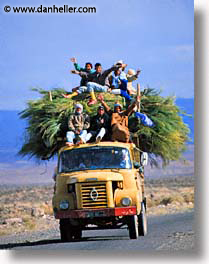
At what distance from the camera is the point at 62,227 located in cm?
1572

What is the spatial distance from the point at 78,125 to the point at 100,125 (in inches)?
18.1

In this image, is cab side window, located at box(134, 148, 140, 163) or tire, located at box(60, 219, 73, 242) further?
cab side window, located at box(134, 148, 140, 163)

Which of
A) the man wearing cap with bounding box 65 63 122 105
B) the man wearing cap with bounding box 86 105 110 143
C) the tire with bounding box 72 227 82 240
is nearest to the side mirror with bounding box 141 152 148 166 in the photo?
the man wearing cap with bounding box 86 105 110 143

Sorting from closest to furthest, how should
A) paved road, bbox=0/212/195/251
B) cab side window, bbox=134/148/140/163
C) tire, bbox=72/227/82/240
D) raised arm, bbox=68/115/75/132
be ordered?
paved road, bbox=0/212/195/251
raised arm, bbox=68/115/75/132
cab side window, bbox=134/148/140/163
tire, bbox=72/227/82/240

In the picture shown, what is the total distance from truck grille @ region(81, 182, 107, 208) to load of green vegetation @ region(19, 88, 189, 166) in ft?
4.77

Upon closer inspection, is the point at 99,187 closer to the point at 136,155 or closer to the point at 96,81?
the point at 136,155

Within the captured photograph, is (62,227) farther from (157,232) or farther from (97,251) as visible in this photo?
(157,232)

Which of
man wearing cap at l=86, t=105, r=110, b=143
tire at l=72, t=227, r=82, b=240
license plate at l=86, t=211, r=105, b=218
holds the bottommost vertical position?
tire at l=72, t=227, r=82, b=240

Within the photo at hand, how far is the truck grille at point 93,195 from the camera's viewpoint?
14953mm

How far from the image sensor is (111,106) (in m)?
15.9

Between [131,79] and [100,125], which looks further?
[131,79]

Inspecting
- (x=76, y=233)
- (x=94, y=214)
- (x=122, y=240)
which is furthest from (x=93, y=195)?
(x=76, y=233)

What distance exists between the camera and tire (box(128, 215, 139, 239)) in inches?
604

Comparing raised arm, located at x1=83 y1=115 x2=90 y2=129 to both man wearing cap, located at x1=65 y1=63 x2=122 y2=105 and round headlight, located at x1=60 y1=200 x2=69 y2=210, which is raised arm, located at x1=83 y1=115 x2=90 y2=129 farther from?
round headlight, located at x1=60 y1=200 x2=69 y2=210
